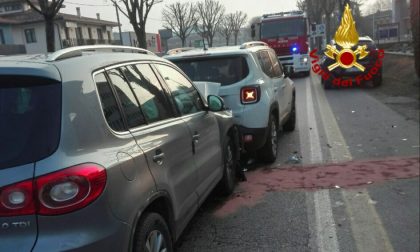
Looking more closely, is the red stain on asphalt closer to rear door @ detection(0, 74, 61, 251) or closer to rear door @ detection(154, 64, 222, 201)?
rear door @ detection(154, 64, 222, 201)

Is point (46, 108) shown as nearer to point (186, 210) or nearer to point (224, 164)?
point (186, 210)

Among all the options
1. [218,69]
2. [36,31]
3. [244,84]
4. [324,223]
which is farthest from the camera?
[36,31]

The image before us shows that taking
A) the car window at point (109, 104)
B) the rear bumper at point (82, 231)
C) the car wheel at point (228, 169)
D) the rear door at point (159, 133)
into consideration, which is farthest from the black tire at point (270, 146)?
the rear bumper at point (82, 231)

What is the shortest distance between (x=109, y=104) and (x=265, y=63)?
4.76m

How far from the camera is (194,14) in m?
66.2

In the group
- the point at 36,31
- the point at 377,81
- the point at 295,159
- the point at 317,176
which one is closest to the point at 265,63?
the point at 295,159

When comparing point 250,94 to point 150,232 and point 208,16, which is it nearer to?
point 150,232

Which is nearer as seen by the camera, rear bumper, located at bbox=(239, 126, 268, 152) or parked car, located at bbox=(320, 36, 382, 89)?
rear bumper, located at bbox=(239, 126, 268, 152)

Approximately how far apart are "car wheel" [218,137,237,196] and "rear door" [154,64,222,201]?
1.12 ft

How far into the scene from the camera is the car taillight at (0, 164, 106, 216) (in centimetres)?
233

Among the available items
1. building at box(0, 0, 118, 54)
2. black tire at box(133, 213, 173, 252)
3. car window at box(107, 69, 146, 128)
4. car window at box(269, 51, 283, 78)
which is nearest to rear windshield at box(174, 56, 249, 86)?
car window at box(269, 51, 283, 78)

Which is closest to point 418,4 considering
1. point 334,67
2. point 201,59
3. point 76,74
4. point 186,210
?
point 334,67

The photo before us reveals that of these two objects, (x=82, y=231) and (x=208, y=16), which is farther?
(x=208, y=16)

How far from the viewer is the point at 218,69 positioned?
21.9ft
